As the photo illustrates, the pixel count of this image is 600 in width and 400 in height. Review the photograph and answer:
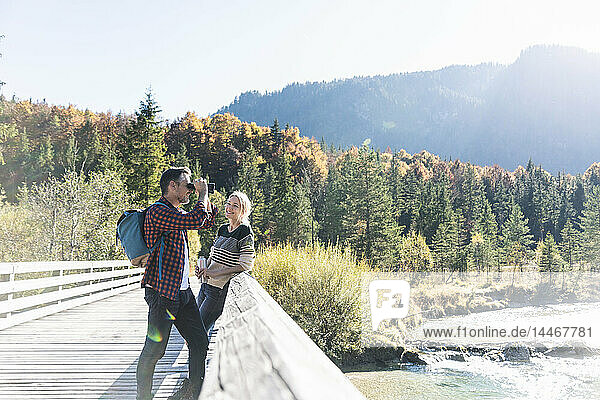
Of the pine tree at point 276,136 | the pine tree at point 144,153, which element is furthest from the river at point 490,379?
the pine tree at point 276,136

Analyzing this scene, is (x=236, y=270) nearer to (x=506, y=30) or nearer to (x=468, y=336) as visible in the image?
(x=468, y=336)

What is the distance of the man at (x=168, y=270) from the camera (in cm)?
305

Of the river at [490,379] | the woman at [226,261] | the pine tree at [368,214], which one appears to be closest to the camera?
the woman at [226,261]

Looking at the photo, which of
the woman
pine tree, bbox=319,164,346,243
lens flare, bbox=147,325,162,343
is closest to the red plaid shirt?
lens flare, bbox=147,325,162,343

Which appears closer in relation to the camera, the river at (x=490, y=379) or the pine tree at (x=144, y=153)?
the river at (x=490, y=379)

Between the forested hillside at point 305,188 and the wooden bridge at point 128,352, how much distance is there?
2242 centimetres

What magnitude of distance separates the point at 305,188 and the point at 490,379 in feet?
120

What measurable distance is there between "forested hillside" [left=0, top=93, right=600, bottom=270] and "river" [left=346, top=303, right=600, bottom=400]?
19.7 meters

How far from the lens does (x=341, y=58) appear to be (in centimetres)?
8144

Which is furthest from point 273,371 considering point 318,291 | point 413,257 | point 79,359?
point 413,257

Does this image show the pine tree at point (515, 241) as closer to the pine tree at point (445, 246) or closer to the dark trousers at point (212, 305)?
the pine tree at point (445, 246)

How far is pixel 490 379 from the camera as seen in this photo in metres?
18.2

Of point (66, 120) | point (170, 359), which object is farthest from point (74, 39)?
point (170, 359)

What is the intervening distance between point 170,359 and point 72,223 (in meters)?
15.3
